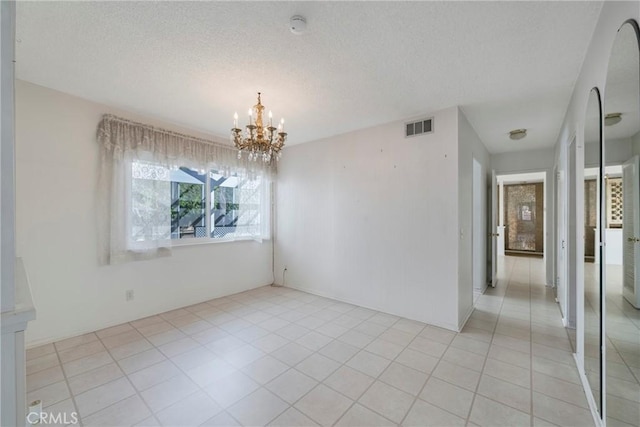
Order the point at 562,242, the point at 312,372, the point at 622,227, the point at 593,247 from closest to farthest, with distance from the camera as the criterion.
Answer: the point at 622,227 → the point at 593,247 → the point at 312,372 → the point at 562,242

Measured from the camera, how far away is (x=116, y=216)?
305cm

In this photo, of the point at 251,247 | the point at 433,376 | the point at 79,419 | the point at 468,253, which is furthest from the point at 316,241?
the point at 79,419

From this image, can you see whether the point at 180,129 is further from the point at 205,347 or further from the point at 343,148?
the point at 205,347

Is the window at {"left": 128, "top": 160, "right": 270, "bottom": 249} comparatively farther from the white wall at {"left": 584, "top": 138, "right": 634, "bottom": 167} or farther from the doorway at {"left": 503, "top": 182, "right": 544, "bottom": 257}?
the doorway at {"left": 503, "top": 182, "right": 544, "bottom": 257}

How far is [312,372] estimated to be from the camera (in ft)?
7.26

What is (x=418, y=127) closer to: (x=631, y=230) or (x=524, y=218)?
(x=631, y=230)

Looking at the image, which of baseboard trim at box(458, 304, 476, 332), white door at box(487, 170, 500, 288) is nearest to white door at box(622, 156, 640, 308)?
baseboard trim at box(458, 304, 476, 332)

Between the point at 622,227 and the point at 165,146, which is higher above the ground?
the point at 165,146

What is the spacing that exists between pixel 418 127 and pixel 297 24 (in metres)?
2.12

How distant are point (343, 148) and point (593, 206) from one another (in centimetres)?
289

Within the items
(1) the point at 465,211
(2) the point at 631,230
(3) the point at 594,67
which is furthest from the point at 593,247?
(1) the point at 465,211

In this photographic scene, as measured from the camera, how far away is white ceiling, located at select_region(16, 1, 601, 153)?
162cm

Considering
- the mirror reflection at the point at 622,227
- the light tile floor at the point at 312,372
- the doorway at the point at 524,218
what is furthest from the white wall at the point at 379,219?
the doorway at the point at 524,218

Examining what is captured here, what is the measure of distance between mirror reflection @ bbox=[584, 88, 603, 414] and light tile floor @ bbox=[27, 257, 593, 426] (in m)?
0.32
